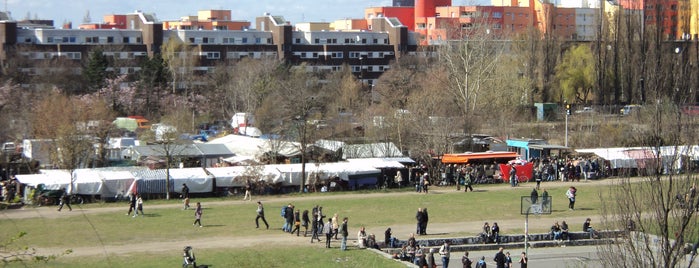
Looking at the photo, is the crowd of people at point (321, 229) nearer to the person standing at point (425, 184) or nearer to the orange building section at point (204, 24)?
the person standing at point (425, 184)

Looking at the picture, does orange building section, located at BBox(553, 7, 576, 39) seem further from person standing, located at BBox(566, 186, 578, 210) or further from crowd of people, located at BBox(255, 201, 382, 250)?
crowd of people, located at BBox(255, 201, 382, 250)

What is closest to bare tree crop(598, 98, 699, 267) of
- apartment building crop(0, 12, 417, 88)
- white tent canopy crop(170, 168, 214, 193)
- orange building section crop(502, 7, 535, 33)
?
white tent canopy crop(170, 168, 214, 193)

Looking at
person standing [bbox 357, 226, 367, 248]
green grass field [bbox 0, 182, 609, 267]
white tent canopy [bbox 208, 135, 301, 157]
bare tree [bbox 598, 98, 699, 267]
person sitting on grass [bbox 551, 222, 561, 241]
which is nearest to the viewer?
bare tree [bbox 598, 98, 699, 267]

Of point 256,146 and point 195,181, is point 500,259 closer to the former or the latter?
point 195,181

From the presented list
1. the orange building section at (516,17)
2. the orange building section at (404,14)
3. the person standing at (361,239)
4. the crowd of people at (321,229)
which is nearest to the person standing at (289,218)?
the crowd of people at (321,229)

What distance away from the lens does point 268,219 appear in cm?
3719

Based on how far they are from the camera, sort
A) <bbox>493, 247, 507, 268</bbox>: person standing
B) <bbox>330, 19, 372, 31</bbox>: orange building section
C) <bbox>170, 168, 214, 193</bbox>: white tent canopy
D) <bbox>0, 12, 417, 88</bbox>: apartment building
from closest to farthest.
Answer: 1. <bbox>493, 247, 507, 268</bbox>: person standing
2. <bbox>170, 168, 214, 193</bbox>: white tent canopy
3. <bbox>0, 12, 417, 88</bbox>: apartment building
4. <bbox>330, 19, 372, 31</bbox>: orange building section

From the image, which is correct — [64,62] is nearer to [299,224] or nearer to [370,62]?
[370,62]

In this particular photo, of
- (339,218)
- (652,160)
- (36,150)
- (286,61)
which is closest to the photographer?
(652,160)

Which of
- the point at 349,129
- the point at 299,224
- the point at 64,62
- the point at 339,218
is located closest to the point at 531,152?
the point at 349,129

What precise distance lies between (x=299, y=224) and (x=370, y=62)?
68.8 metres

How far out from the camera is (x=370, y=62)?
333 ft

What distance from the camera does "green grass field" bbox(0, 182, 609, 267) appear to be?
29328mm

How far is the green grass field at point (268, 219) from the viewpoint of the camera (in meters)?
29.3
